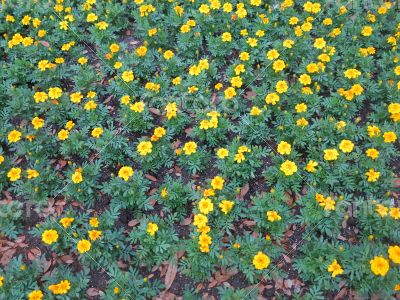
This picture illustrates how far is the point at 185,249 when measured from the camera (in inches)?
172

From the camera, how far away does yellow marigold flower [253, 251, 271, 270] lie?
4.01 metres

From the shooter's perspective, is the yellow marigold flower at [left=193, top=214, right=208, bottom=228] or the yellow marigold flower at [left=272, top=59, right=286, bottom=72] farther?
the yellow marigold flower at [left=272, top=59, right=286, bottom=72]

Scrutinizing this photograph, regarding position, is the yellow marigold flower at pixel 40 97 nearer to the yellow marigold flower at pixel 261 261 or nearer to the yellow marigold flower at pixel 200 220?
the yellow marigold flower at pixel 200 220

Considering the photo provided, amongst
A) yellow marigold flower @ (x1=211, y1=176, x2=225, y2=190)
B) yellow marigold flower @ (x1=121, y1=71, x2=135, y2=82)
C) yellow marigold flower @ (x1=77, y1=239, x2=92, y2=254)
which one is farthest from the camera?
yellow marigold flower @ (x1=121, y1=71, x2=135, y2=82)

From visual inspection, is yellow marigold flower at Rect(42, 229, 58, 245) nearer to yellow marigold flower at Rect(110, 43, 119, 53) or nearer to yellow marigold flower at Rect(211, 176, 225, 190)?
yellow marigold flower at Rect(211, 176, 225, 190)

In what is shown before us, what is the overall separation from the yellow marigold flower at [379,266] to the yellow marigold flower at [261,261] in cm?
99

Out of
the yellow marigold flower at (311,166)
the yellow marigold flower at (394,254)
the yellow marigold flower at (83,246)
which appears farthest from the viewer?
the yellow marigold flower at (311,166)

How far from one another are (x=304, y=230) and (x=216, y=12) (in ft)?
12.1

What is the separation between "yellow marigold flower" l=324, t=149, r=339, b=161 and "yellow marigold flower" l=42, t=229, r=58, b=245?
3152 millimetres

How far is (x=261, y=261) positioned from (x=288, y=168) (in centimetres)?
113

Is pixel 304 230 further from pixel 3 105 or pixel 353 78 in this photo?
pixel 3 105

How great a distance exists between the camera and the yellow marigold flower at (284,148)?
473 centimetres

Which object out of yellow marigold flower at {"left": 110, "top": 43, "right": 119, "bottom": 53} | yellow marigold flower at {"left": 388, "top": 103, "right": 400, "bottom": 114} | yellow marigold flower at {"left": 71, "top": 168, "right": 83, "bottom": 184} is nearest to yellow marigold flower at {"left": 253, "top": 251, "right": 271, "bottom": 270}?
yellow marigold flower at {"left": 71, "top": 168, "right": 83, "bottom": 184}

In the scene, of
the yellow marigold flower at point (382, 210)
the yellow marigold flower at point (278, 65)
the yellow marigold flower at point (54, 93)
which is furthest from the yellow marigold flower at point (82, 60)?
the yellow marigold flower at point (382, 210)
